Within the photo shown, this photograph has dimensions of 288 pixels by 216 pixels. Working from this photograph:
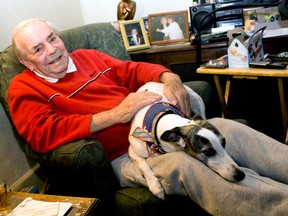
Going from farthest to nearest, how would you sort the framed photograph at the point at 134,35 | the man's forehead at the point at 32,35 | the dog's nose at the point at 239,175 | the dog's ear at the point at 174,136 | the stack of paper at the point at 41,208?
the framed photograph at the point at 134,35, the man's forehead at the point at 32,35, the dog's ear at the point at 174,136, the dog's nose at the point at 239,175, the stack of paper at the point at 41,208

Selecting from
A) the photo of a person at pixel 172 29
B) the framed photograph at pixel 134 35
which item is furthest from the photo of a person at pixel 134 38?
the photo of a person at pixel 172 29

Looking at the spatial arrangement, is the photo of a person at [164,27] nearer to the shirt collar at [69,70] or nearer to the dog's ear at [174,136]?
the shirt collar at [69,70]

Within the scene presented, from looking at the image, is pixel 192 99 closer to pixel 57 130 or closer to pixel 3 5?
pixel 57 130

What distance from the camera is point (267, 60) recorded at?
182 cm

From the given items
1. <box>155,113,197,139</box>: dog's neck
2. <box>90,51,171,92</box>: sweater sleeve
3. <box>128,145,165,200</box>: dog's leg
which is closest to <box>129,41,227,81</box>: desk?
<box>90,51,171,92</box>: sweater sleeve

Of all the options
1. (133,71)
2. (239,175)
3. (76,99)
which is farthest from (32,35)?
(239,175)

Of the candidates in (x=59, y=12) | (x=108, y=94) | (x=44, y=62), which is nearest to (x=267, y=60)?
(x=108, y=94)

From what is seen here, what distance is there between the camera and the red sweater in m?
1.30

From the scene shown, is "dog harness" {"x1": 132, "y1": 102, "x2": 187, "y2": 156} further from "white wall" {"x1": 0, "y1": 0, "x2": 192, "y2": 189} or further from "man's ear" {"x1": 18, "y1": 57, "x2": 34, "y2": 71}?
"white wall" {"x1": 0, "y1": 0, "x2": 192, "y2": 189}

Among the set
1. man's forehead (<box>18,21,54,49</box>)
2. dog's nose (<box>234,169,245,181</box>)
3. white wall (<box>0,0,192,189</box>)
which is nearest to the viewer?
dog's nose (<box>234,169,245,181</box>)

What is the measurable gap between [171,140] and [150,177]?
0.56 ft

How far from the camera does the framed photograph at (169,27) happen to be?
2.48 meters

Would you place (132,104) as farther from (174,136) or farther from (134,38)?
(134,38)

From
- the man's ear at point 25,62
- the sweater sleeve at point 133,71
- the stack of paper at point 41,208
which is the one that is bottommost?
the stack of paper at point 41,208
